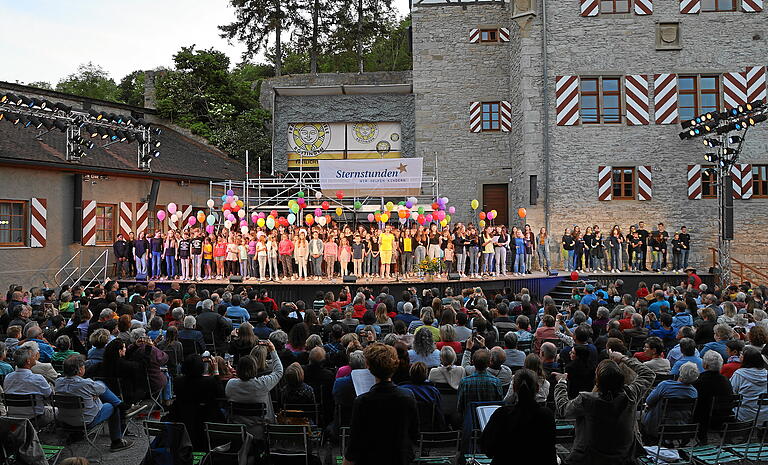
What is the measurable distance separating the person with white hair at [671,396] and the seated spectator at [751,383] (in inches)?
24.7

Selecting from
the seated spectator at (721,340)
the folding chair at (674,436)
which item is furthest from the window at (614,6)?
the folding chair at (674,436)

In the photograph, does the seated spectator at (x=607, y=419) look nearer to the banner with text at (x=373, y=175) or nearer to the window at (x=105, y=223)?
the banner with text at (x=373, y=175)

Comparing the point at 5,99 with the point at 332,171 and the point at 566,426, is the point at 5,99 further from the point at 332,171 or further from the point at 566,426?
the point at 566,426

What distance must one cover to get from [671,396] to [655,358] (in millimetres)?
979

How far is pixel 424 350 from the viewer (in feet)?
21.6

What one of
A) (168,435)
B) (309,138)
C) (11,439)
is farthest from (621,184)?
(11,439)

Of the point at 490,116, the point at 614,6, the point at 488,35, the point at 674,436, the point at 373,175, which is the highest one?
the point at 488,35

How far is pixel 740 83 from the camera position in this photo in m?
22.0

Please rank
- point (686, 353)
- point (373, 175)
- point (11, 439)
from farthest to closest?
point (373, 175) < point (686, 353) < point (11, 439)

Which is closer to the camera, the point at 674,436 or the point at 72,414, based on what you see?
the point at 674,436

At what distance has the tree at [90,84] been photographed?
4550 centimetres

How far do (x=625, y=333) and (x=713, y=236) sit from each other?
52.0 ft

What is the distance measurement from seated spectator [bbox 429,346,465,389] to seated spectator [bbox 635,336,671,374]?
2032 mm

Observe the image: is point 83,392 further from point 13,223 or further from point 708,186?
point 708,186
